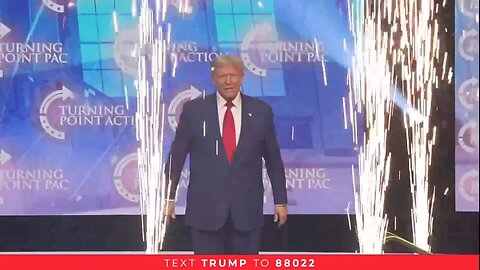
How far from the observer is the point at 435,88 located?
277cm

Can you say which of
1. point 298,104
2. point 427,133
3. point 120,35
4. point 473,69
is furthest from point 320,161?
point 120,35

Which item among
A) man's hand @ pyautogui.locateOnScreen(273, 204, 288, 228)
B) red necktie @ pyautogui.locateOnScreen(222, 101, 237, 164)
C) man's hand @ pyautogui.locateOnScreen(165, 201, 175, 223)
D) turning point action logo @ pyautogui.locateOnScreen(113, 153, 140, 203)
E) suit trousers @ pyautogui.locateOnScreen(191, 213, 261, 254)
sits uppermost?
red necktie @ pyautogui.locateOnScreen(222, 101, 237, 164)

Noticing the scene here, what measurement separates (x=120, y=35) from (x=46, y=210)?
729mm

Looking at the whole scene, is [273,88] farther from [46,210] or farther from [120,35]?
[46,210]

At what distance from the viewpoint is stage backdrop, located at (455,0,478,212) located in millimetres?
2754

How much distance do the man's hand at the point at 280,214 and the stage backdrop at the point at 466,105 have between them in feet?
2.16

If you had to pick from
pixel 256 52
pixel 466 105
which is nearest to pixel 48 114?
pixel 256 52

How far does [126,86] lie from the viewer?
2762 millimetres

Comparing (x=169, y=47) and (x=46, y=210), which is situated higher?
(x=169, y=47)

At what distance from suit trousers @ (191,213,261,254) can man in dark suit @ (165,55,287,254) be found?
2 cm

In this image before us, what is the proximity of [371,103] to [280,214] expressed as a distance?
55cm

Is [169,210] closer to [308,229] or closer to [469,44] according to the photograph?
[308,229]
